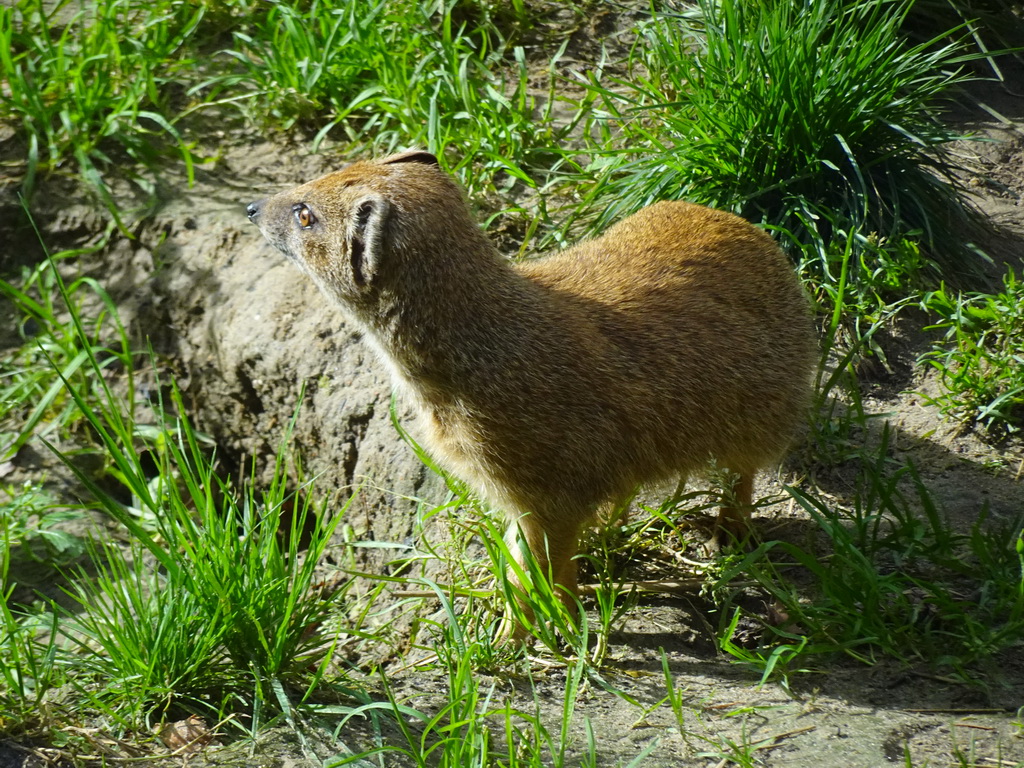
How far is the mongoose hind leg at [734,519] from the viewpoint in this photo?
10.7 feet

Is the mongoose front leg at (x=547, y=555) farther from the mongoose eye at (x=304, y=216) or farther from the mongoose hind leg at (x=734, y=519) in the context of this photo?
the mongoose eye at (x=304, y=216)

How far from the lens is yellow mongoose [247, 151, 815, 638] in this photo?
2.82m

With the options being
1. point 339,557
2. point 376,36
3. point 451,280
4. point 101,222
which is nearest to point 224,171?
point 101,222

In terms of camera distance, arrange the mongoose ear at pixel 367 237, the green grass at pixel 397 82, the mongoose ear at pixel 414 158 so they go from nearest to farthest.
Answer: the mongoose ear at pixel 367 237 < the mongoose ear at pixel 414 158 < the green grass at pixel 397 82

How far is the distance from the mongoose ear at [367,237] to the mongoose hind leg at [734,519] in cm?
136

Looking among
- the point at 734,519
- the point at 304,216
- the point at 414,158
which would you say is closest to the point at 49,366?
the point at 304,216

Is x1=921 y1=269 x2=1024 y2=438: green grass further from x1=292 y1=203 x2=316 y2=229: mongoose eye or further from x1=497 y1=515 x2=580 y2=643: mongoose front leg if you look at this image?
x1=292 y1=203 x2=316 y2=229: mongoose eye

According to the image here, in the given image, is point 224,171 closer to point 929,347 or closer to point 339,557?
point 339,557

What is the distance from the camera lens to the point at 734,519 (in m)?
3.28

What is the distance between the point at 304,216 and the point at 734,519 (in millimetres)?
1711

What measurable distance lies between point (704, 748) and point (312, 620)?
1169mm

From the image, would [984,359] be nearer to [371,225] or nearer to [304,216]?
[371,225]

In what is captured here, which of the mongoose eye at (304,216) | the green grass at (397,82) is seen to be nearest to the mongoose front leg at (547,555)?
the mongoose eye at (304,216)

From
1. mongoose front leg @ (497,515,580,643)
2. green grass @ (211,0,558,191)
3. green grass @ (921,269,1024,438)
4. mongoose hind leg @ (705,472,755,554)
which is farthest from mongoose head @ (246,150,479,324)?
green grass @ (921,269,1024,438)
